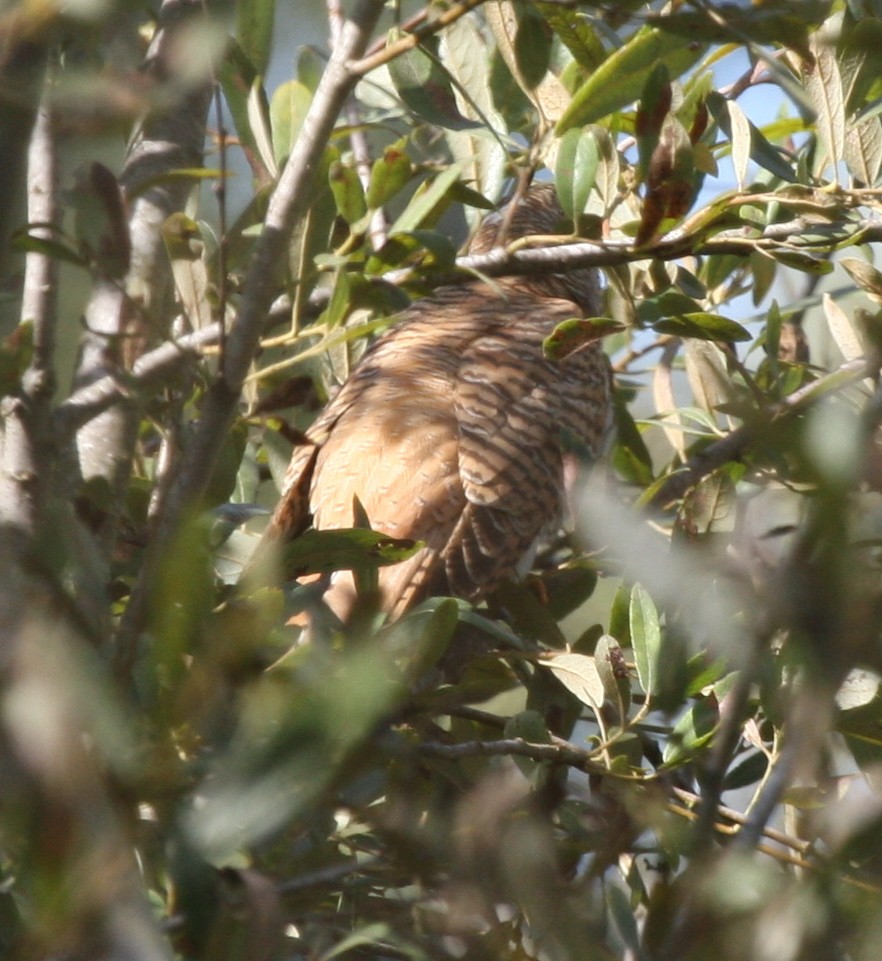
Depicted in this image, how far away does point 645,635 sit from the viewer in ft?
4.97

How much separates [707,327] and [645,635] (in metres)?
0.41

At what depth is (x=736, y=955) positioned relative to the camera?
56 centimetres

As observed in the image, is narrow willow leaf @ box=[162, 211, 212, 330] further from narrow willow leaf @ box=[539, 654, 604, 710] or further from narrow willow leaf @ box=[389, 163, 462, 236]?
narrow willow leaf @ box=[539, 654, 604, 710]

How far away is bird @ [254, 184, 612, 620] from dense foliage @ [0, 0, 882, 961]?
0.34 feet

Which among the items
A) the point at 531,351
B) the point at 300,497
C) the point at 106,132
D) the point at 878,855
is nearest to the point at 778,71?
the point at 106,132

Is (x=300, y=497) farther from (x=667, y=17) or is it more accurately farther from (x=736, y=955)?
(x=736, y=955)

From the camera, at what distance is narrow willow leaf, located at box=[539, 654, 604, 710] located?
1.62 m

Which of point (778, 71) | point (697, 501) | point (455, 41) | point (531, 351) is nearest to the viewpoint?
point (778, 71)

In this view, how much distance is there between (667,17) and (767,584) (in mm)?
639

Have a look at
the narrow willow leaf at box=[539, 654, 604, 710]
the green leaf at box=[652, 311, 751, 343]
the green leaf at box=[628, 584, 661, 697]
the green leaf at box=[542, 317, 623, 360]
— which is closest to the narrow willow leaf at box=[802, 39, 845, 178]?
the green leaf at box=[652, 311, 751, 343]

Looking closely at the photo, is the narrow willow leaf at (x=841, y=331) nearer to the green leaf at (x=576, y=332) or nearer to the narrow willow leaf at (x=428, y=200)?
the green leaf at (x=576, y=332)

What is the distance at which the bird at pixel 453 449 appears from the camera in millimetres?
2152

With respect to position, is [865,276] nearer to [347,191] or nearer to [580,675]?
[580,675]

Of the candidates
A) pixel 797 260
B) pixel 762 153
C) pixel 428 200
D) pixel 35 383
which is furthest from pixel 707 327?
pixel 35 383
